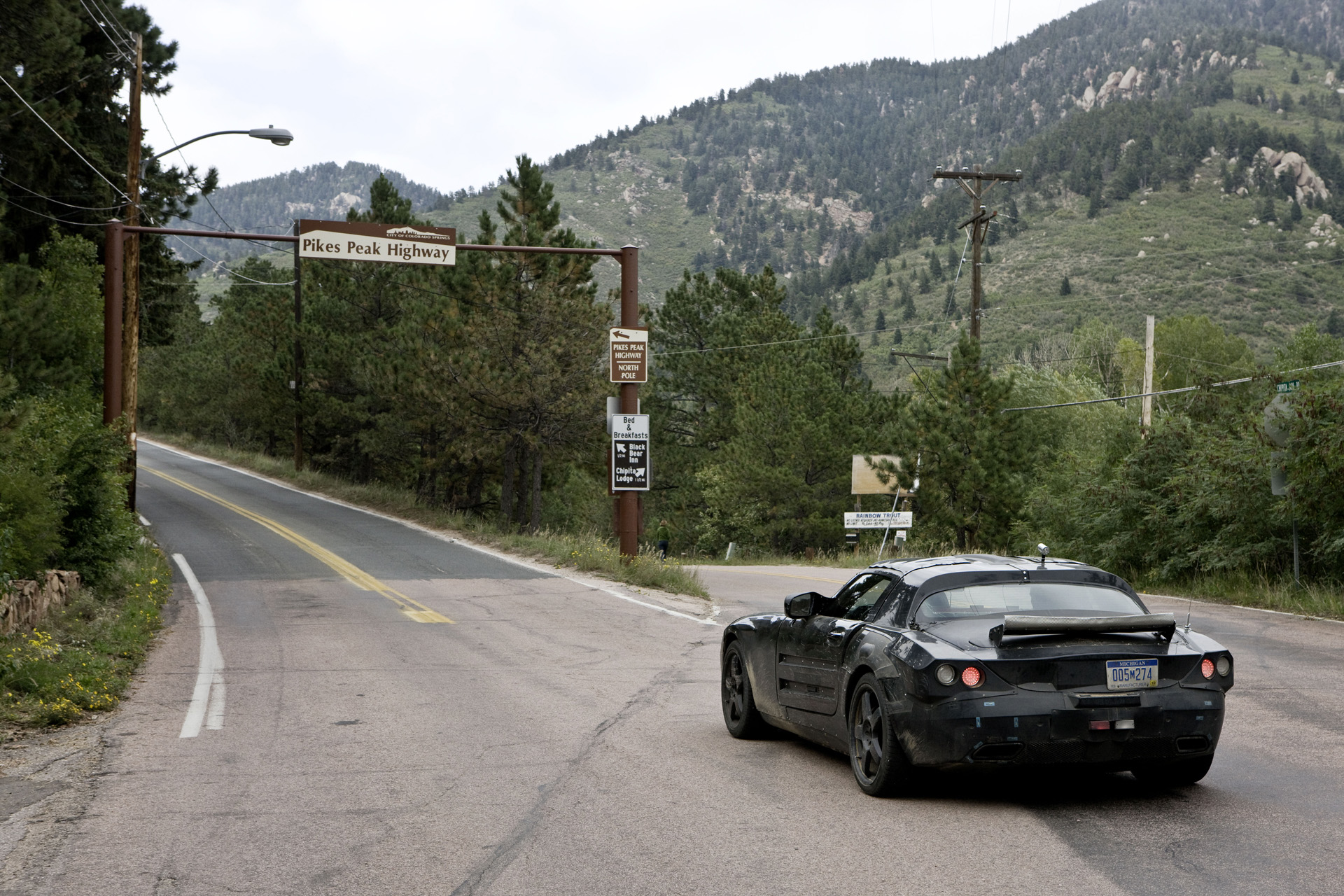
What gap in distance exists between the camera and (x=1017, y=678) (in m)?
6.41

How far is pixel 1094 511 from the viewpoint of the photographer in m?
27.4

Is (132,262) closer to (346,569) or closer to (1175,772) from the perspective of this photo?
(346,569)

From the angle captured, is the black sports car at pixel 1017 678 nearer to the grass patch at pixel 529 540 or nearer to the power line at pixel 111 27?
the grass patch at pixel 529 540

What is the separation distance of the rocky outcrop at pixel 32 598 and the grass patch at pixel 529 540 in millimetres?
9702

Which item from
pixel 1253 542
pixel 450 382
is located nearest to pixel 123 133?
pixel 450 382

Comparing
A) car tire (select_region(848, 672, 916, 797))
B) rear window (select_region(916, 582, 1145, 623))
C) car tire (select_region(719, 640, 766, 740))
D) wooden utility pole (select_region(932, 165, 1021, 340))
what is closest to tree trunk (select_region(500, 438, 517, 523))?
wooden utility pole (select_region(932, 165, 1021, 340))

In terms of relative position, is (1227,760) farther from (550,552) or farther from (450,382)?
(450,382)

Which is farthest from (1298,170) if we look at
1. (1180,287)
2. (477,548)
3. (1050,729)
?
(1050,729)

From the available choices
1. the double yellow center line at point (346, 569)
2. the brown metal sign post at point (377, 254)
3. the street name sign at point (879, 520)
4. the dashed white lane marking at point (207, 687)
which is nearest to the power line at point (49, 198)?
the brown metal sign post at point (377, 254)

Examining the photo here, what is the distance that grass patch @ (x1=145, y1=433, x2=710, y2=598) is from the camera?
2231 centimetres

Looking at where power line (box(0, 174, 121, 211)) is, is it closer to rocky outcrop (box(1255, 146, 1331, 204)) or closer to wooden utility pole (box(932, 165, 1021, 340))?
wooden utility pole (box(932, 165, 1021, 340))

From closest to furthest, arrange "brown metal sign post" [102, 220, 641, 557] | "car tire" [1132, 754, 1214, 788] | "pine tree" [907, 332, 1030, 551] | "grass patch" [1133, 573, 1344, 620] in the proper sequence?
"car tire" [1132, 754, 1214, 788]
"grass patch" [1133, 573, 1344, 620]
"brown metal sign post" [102, 220, 641, 557]
"pine tree" [907, 332, 1030, 551]

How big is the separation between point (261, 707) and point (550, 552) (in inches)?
610

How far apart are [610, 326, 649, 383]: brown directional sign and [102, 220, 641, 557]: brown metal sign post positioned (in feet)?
Answer: 0.95
